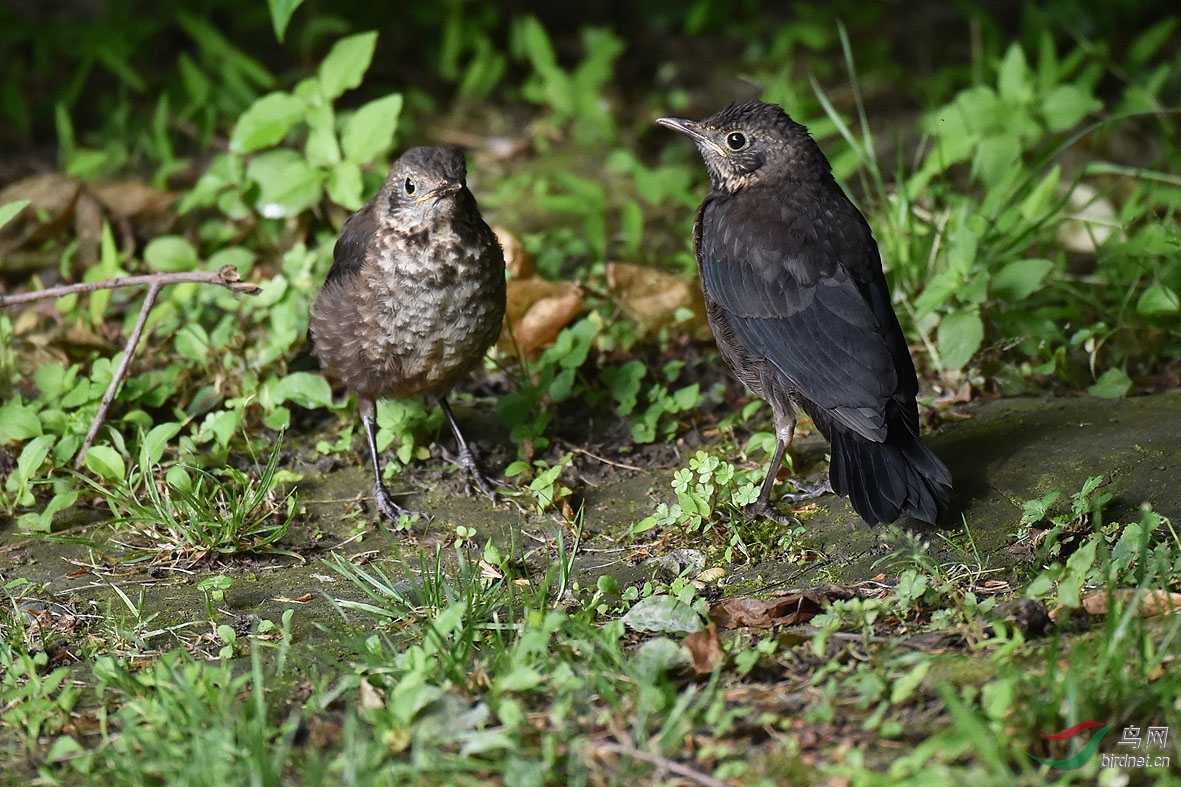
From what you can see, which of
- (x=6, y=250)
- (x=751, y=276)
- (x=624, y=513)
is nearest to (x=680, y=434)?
(x=624, y=513)

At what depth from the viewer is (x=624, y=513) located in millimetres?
4199

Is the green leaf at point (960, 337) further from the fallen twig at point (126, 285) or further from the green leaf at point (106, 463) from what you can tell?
the green leaf at point (106, 463)

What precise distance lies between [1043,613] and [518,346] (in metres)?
2.72

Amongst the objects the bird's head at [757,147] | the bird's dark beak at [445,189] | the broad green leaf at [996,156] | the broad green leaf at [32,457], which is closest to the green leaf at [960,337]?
the bird's head at [757,147]

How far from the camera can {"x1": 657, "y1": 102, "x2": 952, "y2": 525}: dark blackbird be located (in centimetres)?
366

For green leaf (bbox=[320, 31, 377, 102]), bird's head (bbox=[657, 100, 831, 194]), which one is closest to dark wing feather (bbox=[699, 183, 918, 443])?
bird's head (bbox=[657, 100, 831, 194])

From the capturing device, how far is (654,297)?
17.6ft

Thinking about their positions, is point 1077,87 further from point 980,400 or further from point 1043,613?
point 1043,613

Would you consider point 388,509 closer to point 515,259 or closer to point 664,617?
point 664,617

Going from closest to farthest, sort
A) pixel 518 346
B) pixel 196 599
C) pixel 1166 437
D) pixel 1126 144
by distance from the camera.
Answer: pixel 196 599 → pixel 1166 437 → pixel 518 346 → pixel 1126 144

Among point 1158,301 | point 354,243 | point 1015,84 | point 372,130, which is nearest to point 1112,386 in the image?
point 1158,301

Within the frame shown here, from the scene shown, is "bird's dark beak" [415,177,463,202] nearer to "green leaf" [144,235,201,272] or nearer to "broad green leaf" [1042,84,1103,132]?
"green leaf" [144,235,201,272]

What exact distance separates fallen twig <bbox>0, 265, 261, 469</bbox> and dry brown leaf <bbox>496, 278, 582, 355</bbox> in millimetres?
1396

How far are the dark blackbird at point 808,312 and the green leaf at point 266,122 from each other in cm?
221
